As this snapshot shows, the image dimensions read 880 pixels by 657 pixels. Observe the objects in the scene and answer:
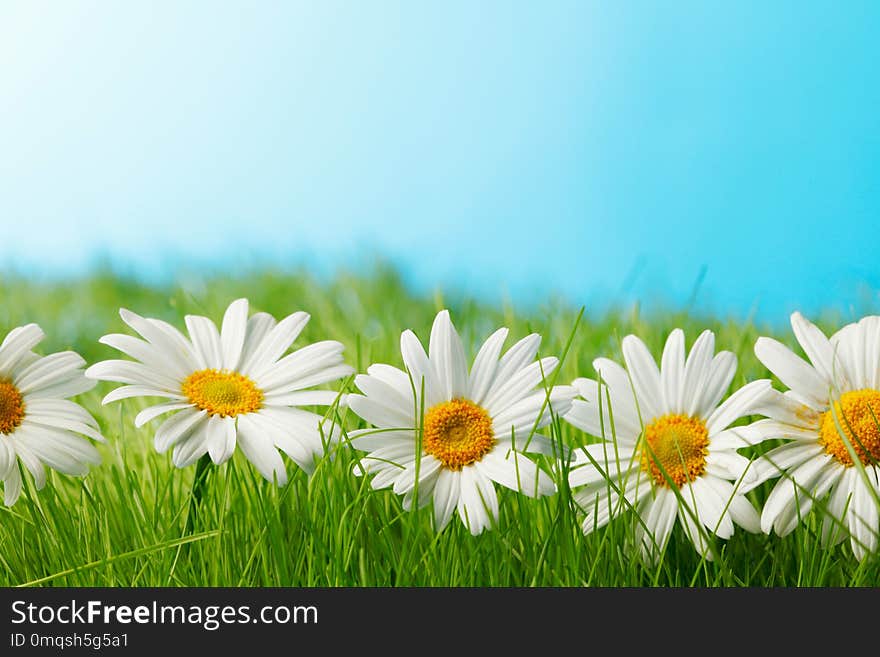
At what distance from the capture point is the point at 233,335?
0.51 m

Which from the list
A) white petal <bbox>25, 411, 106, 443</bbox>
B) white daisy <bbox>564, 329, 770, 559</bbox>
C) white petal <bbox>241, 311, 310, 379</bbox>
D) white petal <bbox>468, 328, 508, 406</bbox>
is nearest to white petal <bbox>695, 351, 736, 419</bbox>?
white daisy <bbox>564, 329, 770, 559</bbox>

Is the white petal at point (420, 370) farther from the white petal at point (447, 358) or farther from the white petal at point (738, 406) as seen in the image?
the white petal at point (738, 406)

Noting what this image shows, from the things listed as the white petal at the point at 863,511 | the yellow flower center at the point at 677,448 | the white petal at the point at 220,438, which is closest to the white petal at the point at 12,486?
the white petal at the point at 220,438

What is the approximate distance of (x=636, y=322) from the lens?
89 cm

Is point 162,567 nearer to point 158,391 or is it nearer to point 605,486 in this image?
point 158,391

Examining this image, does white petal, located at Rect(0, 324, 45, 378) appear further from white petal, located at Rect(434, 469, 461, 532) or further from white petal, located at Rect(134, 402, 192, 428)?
white petal, located at Rect(434, 469, 461, 532)

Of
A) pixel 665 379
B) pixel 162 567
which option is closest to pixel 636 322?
pixel 665 379

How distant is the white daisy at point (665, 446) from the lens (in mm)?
472

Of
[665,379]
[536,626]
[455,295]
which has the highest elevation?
[455,295]

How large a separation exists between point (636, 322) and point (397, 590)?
49 centimetres

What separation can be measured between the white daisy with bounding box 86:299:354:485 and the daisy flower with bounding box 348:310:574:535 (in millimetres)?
30

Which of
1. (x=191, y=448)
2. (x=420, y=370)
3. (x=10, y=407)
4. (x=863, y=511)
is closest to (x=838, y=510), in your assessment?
(x=863, y=511)

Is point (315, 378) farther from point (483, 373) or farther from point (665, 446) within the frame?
point (665, 446)

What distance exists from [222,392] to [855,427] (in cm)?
33
